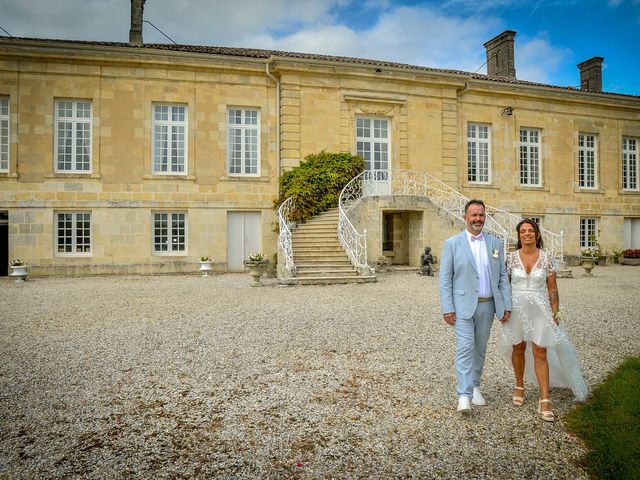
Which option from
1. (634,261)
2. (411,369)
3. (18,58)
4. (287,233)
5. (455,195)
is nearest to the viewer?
(411,369)

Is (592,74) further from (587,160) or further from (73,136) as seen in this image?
(73,136)

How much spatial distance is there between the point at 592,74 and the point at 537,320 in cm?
2416

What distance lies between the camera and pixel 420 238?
15461mm

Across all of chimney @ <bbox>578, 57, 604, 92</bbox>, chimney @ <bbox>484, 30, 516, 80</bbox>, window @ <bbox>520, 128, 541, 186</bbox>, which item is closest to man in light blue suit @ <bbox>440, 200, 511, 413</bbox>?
window @ <bbox>520, 128, 541, 186</bbox>

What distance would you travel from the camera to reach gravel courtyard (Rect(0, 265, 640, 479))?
310 cm

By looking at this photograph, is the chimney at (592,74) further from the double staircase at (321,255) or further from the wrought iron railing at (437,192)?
the double staircase at (321,255)

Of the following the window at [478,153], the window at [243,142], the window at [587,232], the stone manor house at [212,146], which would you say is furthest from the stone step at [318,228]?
the window at [587,232]

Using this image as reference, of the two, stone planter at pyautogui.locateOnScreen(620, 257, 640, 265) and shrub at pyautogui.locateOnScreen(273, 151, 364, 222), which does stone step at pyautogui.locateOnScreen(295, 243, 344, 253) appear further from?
stone planter at pyautogui.locateOnScreen(620, 257, 640, 265)

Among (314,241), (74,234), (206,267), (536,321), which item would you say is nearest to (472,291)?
(536,321)

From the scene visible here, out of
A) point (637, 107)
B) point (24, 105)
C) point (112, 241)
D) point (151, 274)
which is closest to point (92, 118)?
point (24, 105)

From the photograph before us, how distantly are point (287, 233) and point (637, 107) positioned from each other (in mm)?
18451

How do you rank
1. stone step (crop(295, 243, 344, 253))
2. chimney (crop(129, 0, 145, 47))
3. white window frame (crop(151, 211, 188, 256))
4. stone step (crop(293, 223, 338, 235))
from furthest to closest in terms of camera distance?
1. chimney (crop(129, 0, 145, 47))
2. white window frame (crop(151, 211, 188, 256))
3. stone step (crop(293, 223, 338, 235))
4. stone step (crop(295, 243, 344, 253))

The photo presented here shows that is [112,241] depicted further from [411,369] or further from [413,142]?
[411,369]

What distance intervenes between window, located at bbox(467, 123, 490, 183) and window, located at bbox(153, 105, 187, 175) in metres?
11.3
